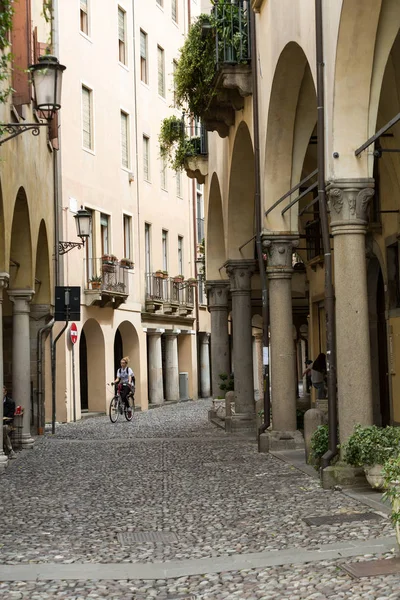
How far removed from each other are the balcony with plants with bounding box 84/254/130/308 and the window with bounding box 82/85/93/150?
3366 mm

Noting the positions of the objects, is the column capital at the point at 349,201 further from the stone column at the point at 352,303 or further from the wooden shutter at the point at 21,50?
the wooden shutter at the point at 21,50

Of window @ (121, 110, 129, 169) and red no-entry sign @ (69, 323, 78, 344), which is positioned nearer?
red no-entry sign @ (69, 323, 78, 344)

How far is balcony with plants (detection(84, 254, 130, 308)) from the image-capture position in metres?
28.7

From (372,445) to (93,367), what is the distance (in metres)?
20.8

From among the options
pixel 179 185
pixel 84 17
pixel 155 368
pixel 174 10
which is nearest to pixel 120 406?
pixel 155 368

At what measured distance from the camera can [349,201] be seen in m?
11.0

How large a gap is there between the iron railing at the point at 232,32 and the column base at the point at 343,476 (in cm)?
815

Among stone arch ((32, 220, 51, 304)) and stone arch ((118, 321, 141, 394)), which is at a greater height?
stone arch ((32, 220, 51, 304))

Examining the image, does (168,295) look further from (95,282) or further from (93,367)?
(95,282)

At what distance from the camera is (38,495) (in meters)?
11.7

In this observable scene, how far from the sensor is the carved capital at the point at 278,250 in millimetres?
15344

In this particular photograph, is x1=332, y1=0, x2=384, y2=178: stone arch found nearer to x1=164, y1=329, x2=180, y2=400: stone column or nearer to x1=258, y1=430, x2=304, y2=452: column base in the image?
x1=258, y1=430, x2=304, y2=452: column base

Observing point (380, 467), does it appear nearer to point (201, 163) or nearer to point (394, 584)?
point (394, 584)

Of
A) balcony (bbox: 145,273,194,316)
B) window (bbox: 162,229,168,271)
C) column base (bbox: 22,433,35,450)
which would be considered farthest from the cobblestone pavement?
window (bbox: 162,229,168,271)
